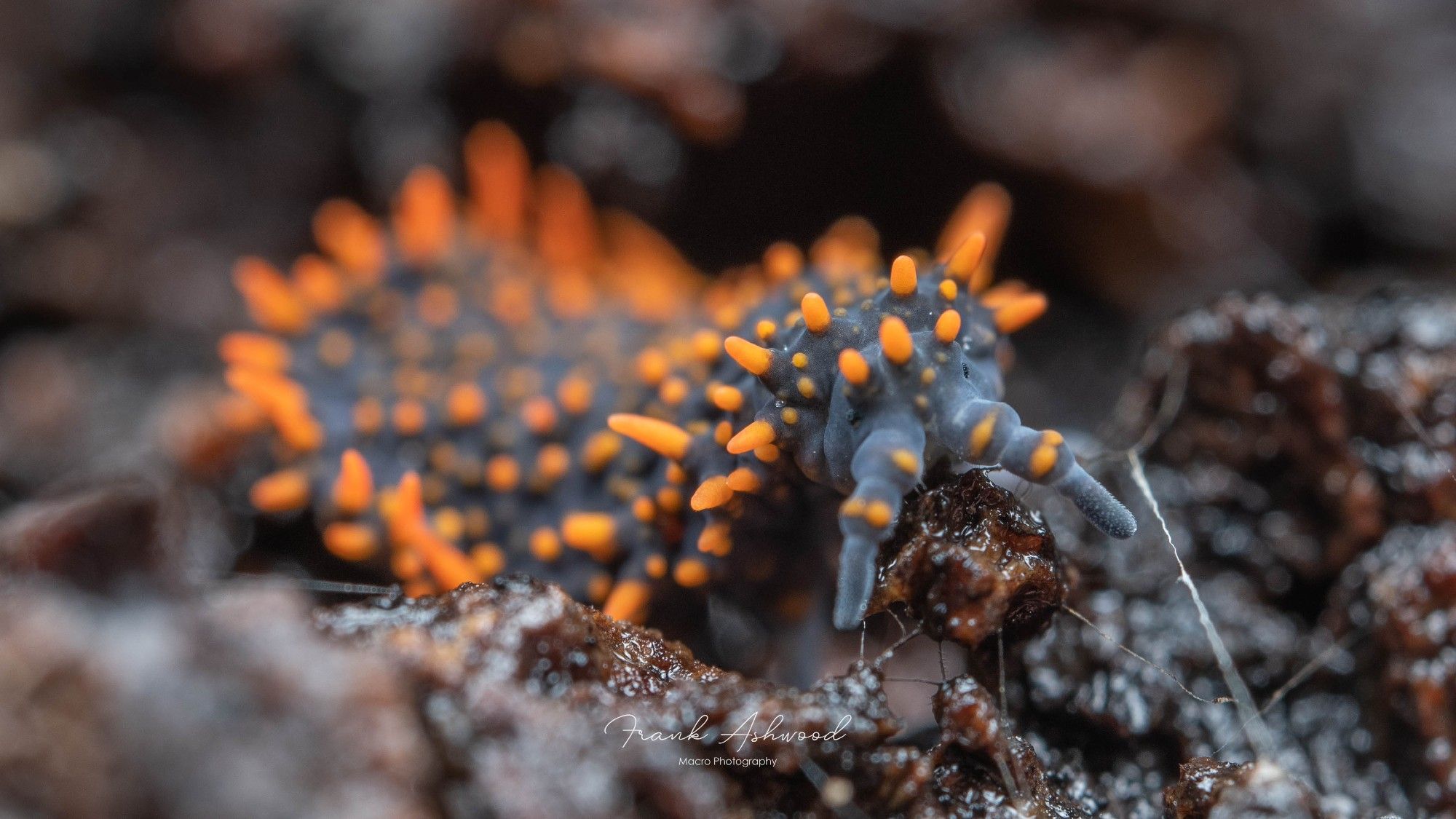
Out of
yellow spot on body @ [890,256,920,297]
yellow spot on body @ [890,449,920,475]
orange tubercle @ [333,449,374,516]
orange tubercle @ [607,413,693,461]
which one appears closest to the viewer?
yellow spot on body @ [890,449,920,475]

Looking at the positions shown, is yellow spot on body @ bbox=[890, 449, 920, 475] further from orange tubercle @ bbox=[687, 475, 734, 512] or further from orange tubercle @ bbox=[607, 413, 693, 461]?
orange tubercle @ bbox=[607, 413, 693, 461]

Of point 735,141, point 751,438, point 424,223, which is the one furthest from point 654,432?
point 735,141

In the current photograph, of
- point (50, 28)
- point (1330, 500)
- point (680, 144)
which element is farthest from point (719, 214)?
point (50, 28)

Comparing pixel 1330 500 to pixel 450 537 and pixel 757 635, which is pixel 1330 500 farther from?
pixel 450 537

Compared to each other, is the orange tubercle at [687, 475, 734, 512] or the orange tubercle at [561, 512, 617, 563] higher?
the orange tubercle at [687, 475, 734, 512]

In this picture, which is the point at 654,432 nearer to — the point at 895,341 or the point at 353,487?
the point at 895,341

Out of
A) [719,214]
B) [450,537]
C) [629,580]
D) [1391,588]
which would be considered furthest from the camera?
[719,214]

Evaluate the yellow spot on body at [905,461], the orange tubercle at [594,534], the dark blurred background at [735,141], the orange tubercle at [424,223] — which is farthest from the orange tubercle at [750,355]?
the dark blurred background at [735,141]

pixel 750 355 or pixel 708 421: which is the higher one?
pixel 750 355
